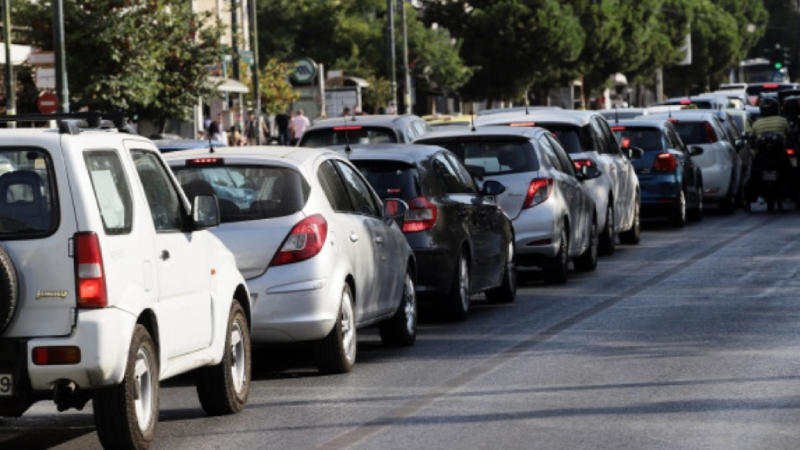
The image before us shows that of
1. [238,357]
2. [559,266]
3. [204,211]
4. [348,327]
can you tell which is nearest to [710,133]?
[559,266]

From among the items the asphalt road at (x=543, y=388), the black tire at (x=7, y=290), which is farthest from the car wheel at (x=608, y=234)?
the black tire at (x=7, y=290)

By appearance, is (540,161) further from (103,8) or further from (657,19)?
(657,19)

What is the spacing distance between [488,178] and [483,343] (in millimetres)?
5325

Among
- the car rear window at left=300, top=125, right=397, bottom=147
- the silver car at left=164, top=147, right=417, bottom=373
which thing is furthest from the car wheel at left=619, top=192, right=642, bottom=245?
the silver car at left=164, top=147, right=417, bottom=373

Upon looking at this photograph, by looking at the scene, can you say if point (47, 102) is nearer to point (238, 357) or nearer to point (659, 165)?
point (659, 165)

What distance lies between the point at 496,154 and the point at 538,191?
0.55 meters

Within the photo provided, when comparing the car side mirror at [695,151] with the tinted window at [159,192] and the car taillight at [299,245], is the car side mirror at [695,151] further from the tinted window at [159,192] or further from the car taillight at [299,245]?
the tinted window at [159,192]

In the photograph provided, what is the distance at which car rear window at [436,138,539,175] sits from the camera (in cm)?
1994

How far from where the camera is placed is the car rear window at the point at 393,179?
1598 centimetres

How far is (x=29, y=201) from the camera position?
30.2 ft

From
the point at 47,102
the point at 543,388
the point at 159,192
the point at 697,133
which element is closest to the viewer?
the point at 159,192

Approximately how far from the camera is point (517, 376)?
12.6 metres

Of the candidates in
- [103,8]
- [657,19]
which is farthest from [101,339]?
[657,19]

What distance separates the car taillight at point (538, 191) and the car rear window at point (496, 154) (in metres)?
0.14
